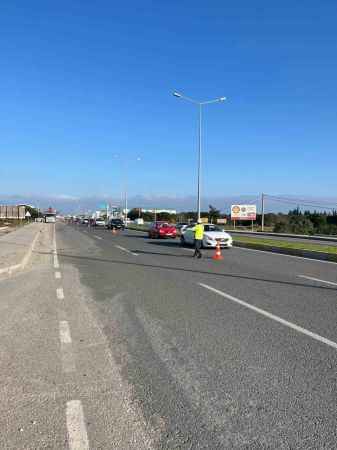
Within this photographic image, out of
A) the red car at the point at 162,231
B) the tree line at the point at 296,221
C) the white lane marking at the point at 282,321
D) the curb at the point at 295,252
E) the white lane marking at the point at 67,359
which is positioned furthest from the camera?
the tree line at the point at 296,221

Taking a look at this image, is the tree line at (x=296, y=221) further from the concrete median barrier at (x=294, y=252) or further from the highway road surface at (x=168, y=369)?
the highway road surface at (x=168, y=369)

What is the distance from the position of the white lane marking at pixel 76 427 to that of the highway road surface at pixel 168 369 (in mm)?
14

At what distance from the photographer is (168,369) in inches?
216

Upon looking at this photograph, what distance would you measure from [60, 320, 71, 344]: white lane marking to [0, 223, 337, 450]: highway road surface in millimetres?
16

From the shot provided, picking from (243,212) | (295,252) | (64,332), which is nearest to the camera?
(64,332)

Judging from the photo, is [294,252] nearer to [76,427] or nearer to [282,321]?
[282,321]

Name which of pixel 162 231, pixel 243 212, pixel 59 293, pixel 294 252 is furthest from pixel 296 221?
pixel 59 293

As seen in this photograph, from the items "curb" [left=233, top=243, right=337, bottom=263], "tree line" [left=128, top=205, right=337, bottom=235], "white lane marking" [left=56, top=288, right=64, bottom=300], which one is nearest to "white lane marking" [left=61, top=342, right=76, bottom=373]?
"white lane marking" [left=56, top=288, right=64, bottom=300]

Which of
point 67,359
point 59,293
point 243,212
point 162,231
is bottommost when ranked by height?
point 59,293

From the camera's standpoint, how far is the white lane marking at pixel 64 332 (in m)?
6.81

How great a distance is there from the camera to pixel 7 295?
1100cm

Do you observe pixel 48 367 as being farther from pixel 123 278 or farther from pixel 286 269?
pixel 286 269

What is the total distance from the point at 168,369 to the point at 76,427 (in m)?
1.66

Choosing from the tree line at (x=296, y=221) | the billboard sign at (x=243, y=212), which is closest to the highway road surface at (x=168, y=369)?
the tree line at (x=296, y=221)
